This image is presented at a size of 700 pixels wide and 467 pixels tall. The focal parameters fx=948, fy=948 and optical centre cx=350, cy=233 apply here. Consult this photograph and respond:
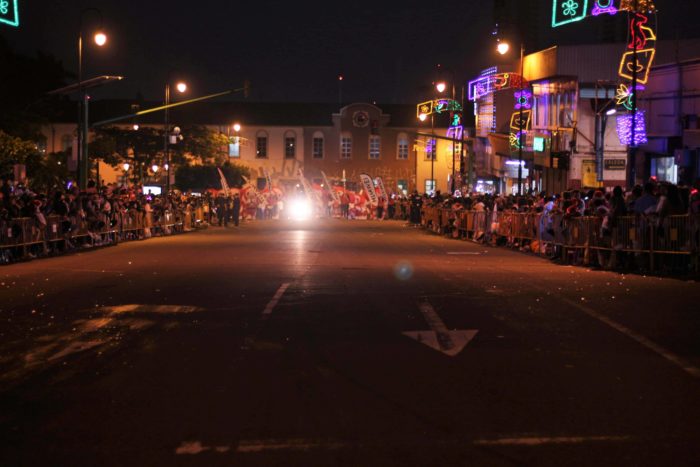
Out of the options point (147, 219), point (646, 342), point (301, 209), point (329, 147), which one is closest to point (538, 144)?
point (147, 219)

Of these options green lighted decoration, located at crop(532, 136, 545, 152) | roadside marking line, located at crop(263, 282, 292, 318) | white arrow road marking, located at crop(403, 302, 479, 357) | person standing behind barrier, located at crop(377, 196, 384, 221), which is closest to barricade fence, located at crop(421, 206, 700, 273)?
roadside marking line, located at crop(263, 282, 292, 318)

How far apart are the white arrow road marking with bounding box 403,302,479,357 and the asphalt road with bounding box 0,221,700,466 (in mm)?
35

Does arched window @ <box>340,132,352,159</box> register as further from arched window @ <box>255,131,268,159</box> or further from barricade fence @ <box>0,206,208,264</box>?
barricade fence @ <box>0,206,208,264</box>

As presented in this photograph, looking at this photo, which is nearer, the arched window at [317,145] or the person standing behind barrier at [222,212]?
the person standing behind barrier at [222,212]

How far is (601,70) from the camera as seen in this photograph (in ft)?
176

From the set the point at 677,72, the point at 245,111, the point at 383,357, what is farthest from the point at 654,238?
the point at 245,111

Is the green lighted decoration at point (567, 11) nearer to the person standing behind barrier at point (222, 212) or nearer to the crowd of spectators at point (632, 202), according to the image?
the crowd of spectators at point (632, 202)

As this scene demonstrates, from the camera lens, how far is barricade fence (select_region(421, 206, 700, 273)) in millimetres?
19844

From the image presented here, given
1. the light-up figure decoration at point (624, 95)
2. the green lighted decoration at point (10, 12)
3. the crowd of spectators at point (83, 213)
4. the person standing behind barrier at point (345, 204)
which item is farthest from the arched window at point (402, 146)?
the green lighted decoration at point (10, 12)

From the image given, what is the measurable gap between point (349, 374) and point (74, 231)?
23394 mm

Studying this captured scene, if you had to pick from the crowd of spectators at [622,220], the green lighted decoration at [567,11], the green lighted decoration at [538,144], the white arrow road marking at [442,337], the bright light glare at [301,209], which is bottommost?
the bright light glare at [301,209]

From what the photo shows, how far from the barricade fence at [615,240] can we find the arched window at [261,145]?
70.7m

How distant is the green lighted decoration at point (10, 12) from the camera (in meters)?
17.5

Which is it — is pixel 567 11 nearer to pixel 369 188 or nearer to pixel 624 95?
pixel 624 95
